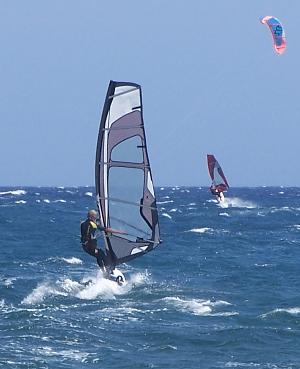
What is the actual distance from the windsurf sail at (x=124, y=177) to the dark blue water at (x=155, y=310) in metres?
1.18

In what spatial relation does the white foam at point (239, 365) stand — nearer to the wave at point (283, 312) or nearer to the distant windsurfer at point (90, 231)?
the wave at point (283, 312)

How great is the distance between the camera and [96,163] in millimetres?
18094

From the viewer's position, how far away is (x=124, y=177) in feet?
60.1

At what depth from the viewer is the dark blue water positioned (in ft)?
45.7

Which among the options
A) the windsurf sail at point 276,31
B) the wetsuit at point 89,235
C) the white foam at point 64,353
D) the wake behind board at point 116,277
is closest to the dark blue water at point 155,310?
the white foam at point 64,353

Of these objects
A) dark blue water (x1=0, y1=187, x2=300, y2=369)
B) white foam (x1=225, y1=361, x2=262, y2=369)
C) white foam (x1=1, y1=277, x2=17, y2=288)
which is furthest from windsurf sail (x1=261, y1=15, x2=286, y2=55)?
white foam (x1=225, y1=361, x2=262, y2=369)

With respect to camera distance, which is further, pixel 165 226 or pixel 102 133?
pixel 165 226

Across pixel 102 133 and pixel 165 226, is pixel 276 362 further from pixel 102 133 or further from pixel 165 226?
pixel 165 226

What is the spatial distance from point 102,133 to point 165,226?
85.7 feet

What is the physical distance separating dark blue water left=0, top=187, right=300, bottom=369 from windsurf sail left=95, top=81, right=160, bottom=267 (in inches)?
46.6

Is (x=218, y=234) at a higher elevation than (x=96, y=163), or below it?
below

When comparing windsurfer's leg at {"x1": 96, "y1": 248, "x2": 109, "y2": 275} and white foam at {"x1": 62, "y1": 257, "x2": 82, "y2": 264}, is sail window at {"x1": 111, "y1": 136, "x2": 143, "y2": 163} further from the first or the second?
white foam at {"x1": 62, "y1": 257, "x2": 82, "y2": 264}

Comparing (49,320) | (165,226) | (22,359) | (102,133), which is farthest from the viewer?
(165,226)

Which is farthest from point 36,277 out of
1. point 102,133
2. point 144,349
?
point 144,349
